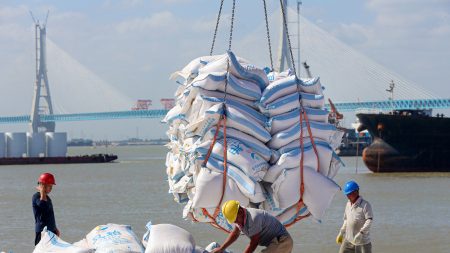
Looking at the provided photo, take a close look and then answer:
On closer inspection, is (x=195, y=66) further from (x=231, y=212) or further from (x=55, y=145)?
(x=55, y=145)

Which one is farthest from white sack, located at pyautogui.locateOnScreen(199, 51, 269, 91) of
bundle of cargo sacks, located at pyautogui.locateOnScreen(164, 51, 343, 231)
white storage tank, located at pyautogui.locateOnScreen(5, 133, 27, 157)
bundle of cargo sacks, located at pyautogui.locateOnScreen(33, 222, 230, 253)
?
white storage tank, located at pyautogui.locateOnScreen(5, 133, 27, 157)

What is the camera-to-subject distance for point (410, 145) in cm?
4469

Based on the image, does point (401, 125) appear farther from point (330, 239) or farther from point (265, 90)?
point (265, 90)

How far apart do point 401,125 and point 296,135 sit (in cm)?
3799

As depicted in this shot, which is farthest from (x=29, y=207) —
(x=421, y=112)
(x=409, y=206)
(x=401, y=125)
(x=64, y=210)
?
(x=421, y=112)

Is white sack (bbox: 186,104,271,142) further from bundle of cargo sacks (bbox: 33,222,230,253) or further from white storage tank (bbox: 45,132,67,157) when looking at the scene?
white storage tank (bbox: 45,132,67,157)

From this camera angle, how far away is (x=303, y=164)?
835 cm

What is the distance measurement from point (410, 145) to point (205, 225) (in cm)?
2738

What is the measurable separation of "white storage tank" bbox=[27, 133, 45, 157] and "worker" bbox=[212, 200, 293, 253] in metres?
71.2

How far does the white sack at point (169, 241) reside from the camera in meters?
7.67

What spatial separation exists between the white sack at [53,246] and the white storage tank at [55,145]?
Result: 7012 cm

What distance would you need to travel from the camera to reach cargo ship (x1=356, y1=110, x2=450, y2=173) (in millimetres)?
44469

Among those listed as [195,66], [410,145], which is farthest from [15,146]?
[195,66]

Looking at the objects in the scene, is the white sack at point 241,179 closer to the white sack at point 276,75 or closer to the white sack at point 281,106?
the white sack at point 281,106
